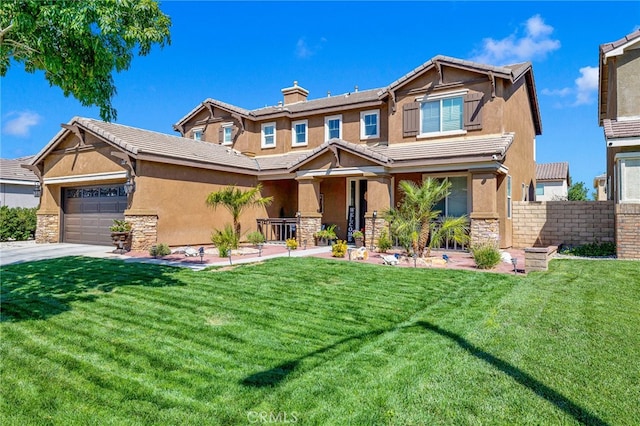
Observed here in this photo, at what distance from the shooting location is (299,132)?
2202cm

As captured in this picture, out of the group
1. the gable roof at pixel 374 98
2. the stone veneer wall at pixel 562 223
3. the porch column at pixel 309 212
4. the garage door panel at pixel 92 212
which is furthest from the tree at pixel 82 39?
the stone veneer wall at pixel 562 223

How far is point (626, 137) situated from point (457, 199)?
5.90 meters

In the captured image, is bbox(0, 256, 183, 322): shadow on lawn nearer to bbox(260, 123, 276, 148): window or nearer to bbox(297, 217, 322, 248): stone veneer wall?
bbox(297, 217, 322, 248): stone veneer wall

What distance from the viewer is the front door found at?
19.0 metres

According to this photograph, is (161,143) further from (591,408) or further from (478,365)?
(591,408)

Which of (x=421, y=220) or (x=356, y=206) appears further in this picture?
(x=356, y=206)

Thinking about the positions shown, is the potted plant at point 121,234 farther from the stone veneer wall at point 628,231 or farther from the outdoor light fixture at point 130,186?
the stone veneer wall at point 628,231

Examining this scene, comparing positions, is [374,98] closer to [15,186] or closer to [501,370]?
[501,370]

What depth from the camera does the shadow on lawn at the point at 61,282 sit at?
22.5 feet

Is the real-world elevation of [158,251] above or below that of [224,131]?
below

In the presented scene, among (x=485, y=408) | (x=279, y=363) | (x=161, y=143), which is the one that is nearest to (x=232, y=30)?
(x=161, y=143)

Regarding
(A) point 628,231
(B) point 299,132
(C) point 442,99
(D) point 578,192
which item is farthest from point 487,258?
(D) point 578,192

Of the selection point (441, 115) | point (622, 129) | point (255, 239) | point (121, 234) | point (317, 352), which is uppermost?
point (441, 115)

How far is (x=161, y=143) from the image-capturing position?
56.4 ft
